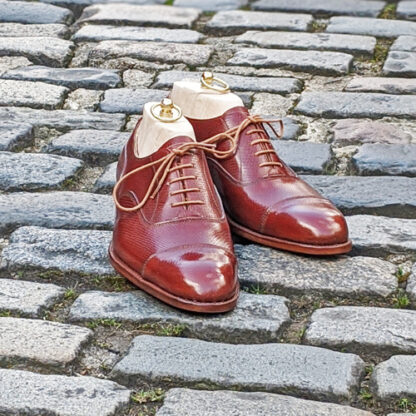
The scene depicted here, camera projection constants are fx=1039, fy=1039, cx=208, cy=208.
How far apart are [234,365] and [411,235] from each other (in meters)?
0.84

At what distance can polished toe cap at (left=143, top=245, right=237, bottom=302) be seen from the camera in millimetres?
2240

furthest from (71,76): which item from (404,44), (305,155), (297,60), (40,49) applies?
(404,44)

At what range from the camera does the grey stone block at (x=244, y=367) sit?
6.56 ft

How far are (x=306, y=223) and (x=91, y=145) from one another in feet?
3.35

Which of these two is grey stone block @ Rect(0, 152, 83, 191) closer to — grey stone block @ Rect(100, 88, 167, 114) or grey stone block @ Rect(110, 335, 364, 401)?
grey stone block @ Rect(100, 88, 167, 114)

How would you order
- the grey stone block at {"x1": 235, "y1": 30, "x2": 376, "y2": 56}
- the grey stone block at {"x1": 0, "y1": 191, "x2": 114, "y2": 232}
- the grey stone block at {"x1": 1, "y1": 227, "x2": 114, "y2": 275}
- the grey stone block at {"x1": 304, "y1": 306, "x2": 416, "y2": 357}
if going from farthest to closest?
the grey stone block at {"x1": 235, "y1": 30, "x2": 376, "y2": 56}
the grey stone block at {"x1": 0, "y1": 191, "x2": 114, "y2": 232}
the grey stone block at {"x1": 1, "y1": 227, "x2": 114, "y2": 275}
the grey stone block at {"x1": 304, "y1": 306, "x2": 416, "y2": 357}

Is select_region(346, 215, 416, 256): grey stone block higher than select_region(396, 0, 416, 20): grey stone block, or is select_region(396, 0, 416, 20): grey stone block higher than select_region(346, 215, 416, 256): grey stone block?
select_region(346, 215, 416, 256): grey stone block

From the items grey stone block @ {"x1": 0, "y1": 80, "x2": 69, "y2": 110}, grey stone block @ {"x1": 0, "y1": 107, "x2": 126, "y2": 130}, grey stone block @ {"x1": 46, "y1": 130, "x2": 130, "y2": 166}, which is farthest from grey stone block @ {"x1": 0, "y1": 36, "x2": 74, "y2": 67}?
grey stone block @ {"x1": 46, "y1": 130, "x2": 130, "y2": 166}

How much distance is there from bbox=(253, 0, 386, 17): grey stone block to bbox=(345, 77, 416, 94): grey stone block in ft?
3.29

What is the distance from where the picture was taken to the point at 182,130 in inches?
98.3

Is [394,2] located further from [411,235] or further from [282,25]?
[411,235]

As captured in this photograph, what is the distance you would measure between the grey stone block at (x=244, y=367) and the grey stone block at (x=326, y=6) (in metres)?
3.05

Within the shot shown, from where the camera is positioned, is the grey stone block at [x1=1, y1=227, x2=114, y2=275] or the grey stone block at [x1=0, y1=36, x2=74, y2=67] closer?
the grey stone block at [x1=1, y1=227, x2=114, y2=275]

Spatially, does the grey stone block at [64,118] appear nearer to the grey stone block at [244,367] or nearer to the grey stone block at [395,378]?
the grey stone block at [244,367]
